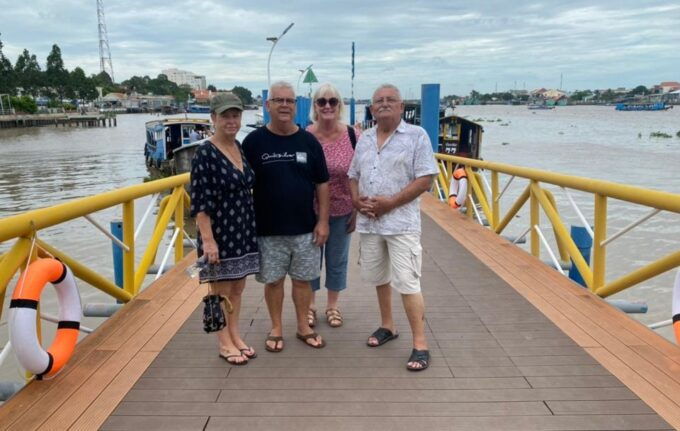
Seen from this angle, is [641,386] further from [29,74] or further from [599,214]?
[29,74]

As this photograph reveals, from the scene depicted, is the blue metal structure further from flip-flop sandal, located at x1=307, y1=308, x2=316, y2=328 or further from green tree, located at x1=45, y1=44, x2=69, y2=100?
green tree, located at x1=45, y1=44, x2=69, y2=100

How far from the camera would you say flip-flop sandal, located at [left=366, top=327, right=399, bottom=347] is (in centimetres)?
325

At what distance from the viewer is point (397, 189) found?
292cm

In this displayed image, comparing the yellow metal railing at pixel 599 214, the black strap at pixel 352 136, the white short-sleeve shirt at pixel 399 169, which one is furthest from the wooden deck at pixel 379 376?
the black strap at pixel 352 136

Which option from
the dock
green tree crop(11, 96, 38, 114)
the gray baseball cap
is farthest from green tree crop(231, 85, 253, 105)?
green tree crop(11, 96, 38, 114)

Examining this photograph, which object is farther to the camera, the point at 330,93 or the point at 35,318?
the point at 330,93

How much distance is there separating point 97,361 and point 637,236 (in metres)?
12.4

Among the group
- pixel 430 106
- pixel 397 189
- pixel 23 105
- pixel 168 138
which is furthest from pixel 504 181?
pixel 23 105

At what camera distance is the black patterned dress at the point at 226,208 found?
106 inches

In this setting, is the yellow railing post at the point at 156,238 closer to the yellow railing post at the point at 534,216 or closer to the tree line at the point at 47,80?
the yellow railing post at the point at 534,216

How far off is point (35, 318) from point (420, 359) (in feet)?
6.77

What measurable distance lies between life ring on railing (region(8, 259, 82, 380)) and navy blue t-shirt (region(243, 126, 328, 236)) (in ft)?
3.75

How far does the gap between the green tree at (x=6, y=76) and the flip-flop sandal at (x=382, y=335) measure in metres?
93.7

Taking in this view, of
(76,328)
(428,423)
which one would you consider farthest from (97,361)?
(428,423)
